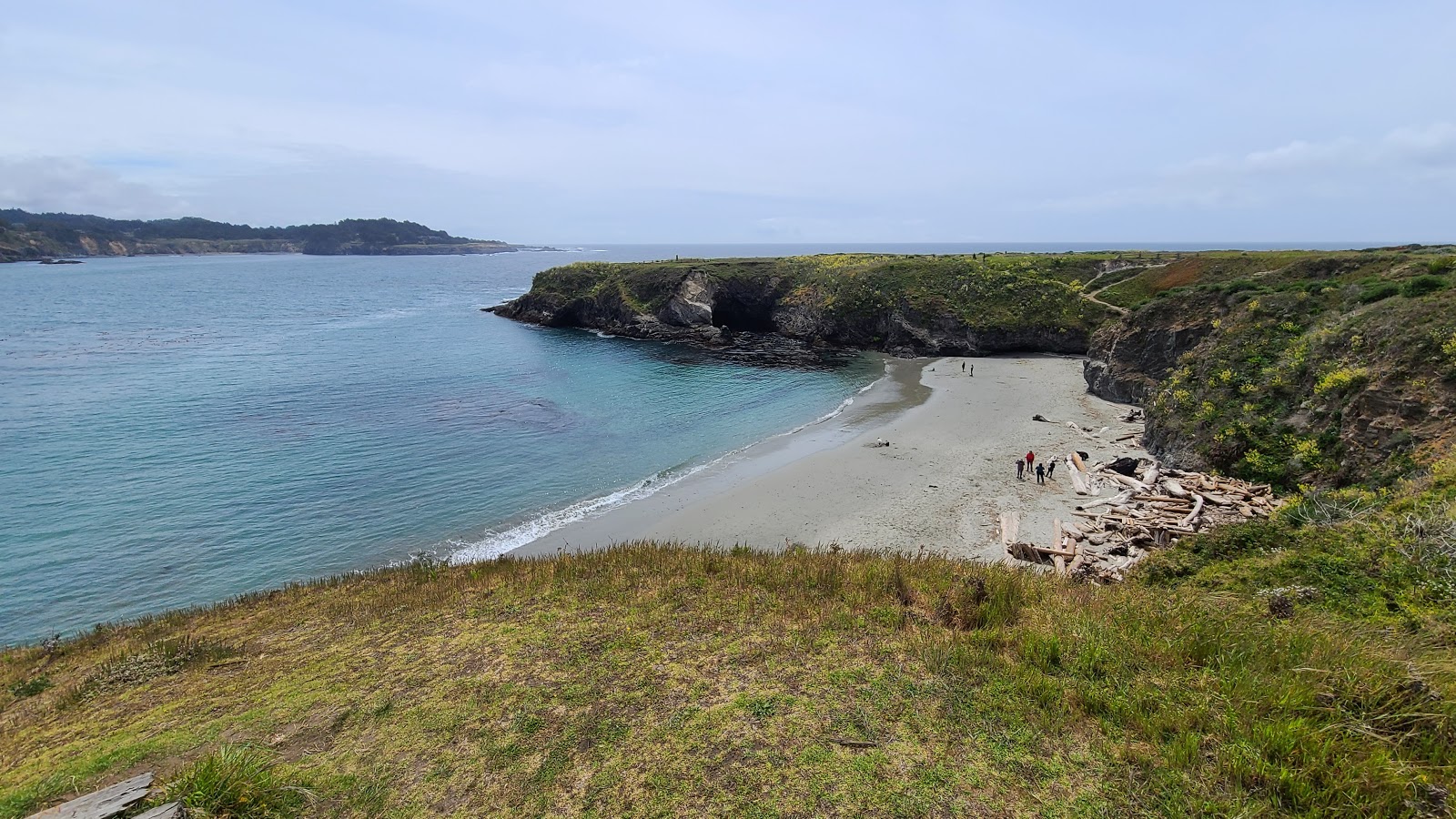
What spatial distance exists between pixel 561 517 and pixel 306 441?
18.3 metres

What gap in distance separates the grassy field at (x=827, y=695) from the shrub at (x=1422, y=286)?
15.6m

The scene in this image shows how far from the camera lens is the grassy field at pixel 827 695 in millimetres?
6586

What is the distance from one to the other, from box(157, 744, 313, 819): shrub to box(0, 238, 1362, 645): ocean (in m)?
14.6

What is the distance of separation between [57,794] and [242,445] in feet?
97.7

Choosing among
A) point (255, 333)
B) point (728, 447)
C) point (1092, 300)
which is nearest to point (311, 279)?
point (255, 333)

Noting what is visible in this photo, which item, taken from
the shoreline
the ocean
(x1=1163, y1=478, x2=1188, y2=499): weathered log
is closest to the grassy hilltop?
the ocean

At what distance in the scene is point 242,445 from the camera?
30953 mm

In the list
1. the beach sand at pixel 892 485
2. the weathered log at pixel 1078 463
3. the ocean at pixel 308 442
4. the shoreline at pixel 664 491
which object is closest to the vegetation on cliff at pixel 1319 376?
the weathered log at pixel 1078 463

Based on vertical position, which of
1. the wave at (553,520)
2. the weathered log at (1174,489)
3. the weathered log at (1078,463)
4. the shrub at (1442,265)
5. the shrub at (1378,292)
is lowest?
the wave at (553,520)

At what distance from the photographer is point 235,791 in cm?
654

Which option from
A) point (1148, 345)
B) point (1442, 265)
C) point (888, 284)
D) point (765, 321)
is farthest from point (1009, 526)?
point (765, 321)

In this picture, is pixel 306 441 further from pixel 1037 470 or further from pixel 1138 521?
pixel 1138 521

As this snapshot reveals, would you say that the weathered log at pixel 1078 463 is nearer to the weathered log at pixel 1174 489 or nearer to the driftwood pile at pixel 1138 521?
the driftwood pile at pixel 1138 521

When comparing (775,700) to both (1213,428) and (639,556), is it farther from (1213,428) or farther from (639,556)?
(1213,428)
